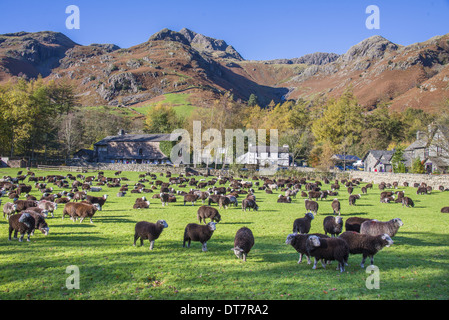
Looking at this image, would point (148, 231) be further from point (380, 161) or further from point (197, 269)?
point (380, 161)

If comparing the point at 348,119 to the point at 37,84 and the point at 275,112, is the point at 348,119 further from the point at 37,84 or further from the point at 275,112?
the point at 37,84

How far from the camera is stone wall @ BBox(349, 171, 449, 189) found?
35.6 m

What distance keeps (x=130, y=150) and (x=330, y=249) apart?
230 ft

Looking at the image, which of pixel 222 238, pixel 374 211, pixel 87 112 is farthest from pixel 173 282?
pixel 87 112

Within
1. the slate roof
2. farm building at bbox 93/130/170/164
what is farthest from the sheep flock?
the slate roof

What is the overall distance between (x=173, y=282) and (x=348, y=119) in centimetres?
6359

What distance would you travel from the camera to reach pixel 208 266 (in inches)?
332

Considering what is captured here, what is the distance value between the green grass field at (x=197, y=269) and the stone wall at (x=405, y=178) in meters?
27.0

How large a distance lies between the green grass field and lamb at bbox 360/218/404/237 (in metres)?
0.61

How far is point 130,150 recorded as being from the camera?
2879 inches

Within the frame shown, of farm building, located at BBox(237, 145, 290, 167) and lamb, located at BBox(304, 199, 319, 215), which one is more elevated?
farm building, located at BBox(237, 145, 290, 167)

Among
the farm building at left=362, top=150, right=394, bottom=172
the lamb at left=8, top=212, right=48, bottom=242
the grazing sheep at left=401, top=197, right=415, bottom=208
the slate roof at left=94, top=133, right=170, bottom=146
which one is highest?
the slate roof at left=94, top=133, right=170, bottom=146

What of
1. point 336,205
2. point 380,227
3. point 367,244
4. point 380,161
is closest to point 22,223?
point 367,244

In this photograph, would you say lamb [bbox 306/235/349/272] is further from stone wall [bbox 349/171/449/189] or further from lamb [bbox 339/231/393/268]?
stone wall [bbox 349/171/449/189]
